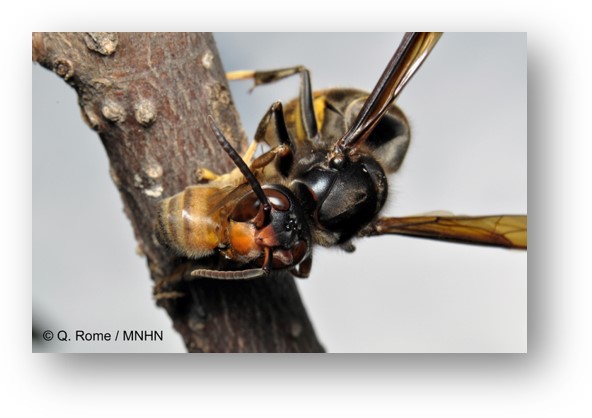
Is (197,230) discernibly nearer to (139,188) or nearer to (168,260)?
(139,188)

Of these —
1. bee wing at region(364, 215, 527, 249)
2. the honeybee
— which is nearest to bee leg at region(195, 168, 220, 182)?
the honeybee

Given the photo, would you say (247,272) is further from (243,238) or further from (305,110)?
(305,110)

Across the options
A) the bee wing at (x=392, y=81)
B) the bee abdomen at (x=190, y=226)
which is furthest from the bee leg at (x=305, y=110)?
the bee abdomen at (x=190, y=226)

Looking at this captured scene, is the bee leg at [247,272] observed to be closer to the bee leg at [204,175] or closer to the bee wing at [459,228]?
the bee leg at [204,175]

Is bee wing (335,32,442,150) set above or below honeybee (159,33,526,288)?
above

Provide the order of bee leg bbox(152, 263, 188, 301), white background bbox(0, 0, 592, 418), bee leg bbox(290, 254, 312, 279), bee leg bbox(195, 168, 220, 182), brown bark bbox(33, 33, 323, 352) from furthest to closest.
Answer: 1. white background bbox(0, 0, 592, 418)
2. bee leg bbox(152, 263, 188, 301)
3. bee leg bbox(290, 254, 312, 279)
4. bee leg bbox(195, 168, 220, 182)
5. brown bark bbox(33, 33, 323, 352)

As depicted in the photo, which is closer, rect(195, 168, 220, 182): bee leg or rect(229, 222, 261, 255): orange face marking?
rect(229, 222, 261, 255): orange face marking

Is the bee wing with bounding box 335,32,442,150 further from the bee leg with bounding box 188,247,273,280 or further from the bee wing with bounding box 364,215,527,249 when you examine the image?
the bee leg with bounding box 188,247,273,280
